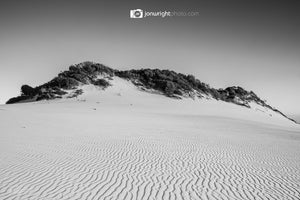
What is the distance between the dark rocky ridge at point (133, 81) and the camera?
5550cm

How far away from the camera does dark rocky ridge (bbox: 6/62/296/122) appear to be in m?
55.5

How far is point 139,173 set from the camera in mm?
7934

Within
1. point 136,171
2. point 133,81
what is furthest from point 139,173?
point 133,81

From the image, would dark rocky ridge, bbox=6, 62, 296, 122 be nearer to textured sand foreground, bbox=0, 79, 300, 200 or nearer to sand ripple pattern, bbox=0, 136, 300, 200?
textured sand foreground, bbox=0, 79, 300, 200

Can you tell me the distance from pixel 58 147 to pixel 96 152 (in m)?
2.26

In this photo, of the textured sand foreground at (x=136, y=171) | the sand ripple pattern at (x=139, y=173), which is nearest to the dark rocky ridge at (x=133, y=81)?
the textured sand foreground at (x=136, y=171)

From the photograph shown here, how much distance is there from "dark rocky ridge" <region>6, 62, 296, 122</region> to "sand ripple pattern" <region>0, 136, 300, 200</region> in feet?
148

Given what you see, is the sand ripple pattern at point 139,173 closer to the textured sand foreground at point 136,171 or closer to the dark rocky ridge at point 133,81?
the textured sand foreground at point 136,171

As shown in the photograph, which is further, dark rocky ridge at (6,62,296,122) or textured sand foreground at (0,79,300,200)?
dark rocky ridge at (6,62,296,122)

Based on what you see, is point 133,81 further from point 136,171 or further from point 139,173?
point 139,173

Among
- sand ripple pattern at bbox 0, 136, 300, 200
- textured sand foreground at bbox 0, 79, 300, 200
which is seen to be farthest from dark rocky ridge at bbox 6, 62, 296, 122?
sand ripple pattern at bbox 0, 136, 300, 200

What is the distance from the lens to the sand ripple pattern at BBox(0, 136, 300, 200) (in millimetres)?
6145

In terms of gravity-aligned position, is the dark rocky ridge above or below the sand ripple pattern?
above

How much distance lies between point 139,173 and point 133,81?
193 feet
